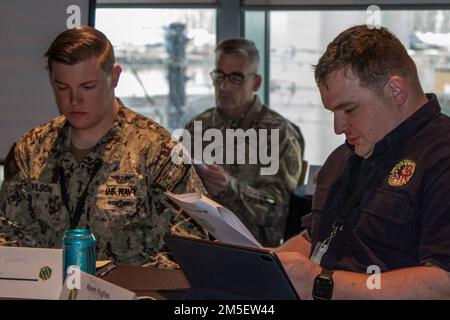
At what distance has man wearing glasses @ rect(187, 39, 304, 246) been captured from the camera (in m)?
4.20

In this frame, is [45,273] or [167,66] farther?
[167,66]

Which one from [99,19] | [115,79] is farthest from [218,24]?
[115,79]

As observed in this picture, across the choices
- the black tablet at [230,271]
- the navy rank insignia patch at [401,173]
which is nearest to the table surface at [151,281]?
the black tablet at [230,271]

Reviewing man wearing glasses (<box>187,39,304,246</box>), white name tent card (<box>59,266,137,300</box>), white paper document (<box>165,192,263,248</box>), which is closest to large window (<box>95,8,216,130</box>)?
man wearing glasses (<box>187,39,304,246</box>)

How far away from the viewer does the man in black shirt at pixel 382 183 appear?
6.57 feet

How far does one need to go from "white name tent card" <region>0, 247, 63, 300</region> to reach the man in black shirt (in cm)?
62

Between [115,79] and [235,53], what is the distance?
6.11 feet

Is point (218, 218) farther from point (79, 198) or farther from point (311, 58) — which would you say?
point (311, 58)

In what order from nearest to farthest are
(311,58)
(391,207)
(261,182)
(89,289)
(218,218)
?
(89,289), (218,218), (391,207), (261,182), (311,58)

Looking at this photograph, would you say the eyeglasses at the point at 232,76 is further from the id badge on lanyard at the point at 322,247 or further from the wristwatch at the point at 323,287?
the wristwatch at the point at 323,287

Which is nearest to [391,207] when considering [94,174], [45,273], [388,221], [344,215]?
[388,221]

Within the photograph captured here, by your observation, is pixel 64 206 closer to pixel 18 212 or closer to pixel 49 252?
pixel 18 212

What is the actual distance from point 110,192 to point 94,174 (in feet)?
0.31

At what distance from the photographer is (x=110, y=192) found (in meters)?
2.76
